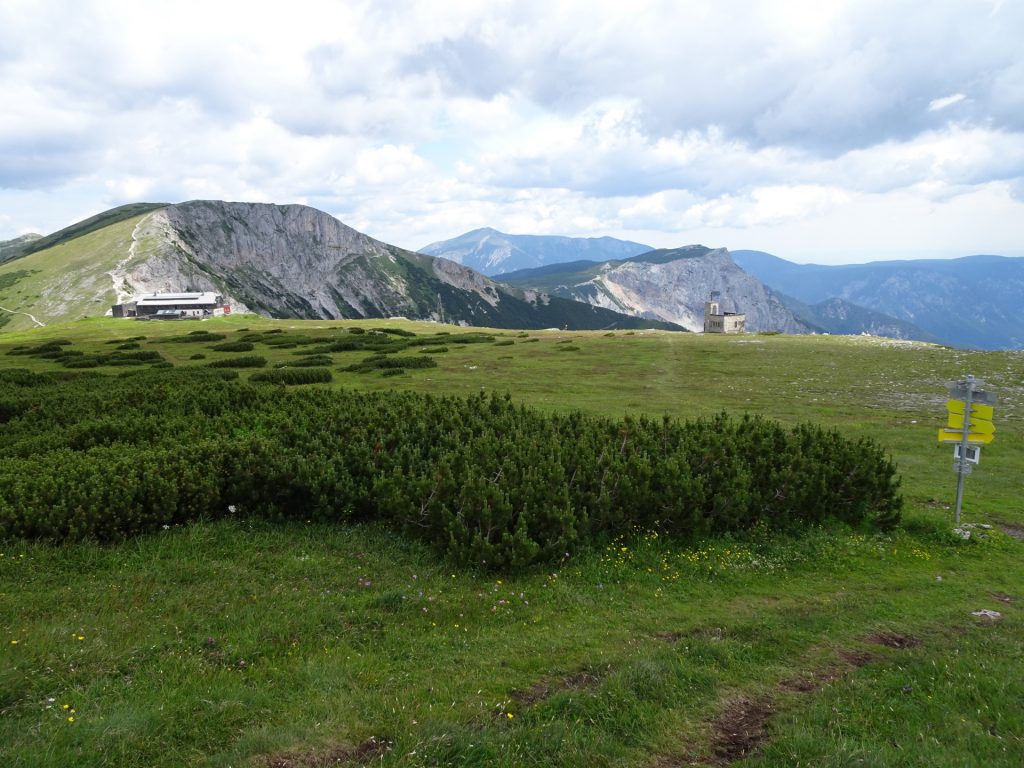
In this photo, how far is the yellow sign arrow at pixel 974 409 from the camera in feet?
46.1

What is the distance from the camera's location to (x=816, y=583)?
12.0 m

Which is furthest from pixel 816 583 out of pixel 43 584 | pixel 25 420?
pixel 25 420

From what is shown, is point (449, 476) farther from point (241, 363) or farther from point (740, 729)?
point (241, 363)

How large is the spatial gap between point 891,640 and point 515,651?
6106mm

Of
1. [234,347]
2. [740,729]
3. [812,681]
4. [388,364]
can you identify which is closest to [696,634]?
[812,681]

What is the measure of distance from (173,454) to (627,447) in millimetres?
11196

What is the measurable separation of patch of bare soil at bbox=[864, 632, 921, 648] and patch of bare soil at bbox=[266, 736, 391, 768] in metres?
7.74

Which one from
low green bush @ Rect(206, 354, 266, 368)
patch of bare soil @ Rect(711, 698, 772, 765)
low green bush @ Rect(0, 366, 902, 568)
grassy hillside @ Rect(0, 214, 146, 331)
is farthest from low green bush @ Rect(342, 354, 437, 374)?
grassy hillside @ Rect(0, 214, 146, 331)

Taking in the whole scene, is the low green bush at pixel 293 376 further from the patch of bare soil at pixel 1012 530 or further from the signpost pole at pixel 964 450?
the patch of bare soil at pixel 1012 530

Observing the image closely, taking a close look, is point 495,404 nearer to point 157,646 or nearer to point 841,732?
point 157,646

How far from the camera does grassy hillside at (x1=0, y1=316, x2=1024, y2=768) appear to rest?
6.39 meters

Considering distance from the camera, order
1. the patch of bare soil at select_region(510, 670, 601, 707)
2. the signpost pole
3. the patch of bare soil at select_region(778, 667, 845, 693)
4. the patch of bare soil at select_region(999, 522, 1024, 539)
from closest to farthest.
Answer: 1. the patch of bare soil at select_region(510, 670, 601, 707)
2. the patch of bare soil at select_region(778, 667, 845, 693)
3. the signpost pole
4. the patch of bare soil at select_region(999, 522, 1024, 539)

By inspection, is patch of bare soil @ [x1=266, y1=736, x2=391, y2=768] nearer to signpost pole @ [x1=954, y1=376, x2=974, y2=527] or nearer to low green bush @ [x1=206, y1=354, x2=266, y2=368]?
signpost pole @ [x1=954, y1=376, x2=974, y2=527]

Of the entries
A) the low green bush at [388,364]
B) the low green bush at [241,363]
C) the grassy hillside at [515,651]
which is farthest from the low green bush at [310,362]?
the grassy hillside at [515,651]
